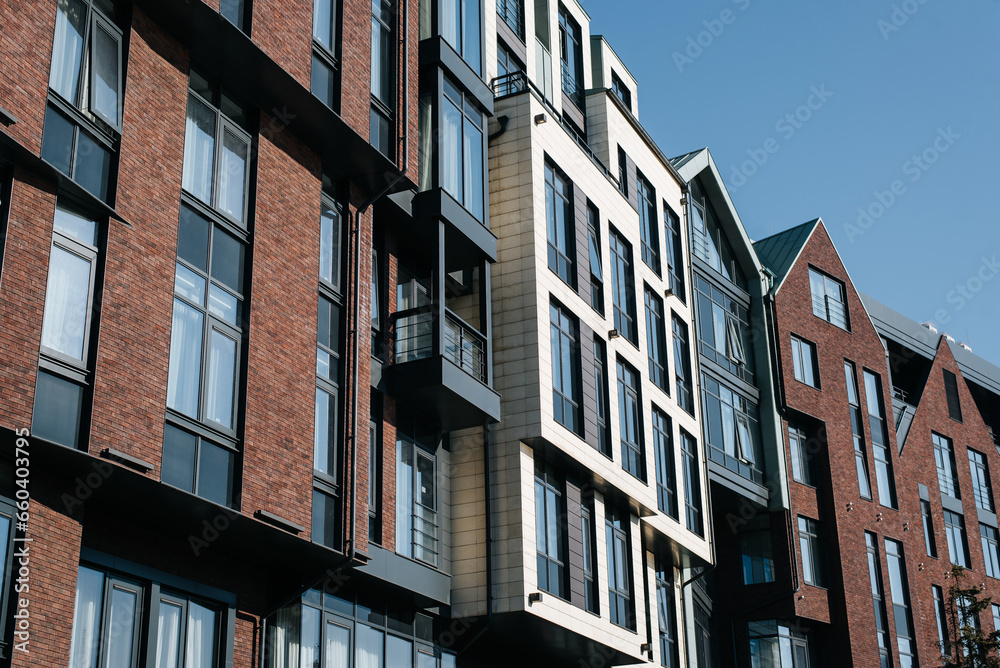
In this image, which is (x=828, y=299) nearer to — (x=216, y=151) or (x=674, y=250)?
(x=674, y=250)

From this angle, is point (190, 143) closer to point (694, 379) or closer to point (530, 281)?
point (530, 281)

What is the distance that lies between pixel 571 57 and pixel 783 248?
12.2 metres

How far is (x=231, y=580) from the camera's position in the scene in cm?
1745

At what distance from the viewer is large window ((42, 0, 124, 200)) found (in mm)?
15086

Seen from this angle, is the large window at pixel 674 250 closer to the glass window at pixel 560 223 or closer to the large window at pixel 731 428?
the large window at pixel 731 428

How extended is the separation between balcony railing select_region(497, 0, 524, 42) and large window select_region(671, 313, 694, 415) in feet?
28.8

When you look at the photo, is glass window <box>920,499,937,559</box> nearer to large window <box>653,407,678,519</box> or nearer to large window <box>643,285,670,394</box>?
large window <box>653,407,678,519</box>

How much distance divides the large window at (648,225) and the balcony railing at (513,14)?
5.57 m

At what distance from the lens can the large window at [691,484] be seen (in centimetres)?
3144

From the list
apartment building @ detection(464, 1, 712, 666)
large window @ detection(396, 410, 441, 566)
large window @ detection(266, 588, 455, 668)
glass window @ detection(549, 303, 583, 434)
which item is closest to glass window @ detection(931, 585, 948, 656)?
apartment building @ detection(464, 1, 712, 666)

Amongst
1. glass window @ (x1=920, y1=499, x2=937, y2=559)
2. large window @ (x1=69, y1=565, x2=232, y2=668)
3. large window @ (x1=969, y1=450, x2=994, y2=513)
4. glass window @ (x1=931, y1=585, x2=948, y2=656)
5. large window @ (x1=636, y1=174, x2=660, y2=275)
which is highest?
large window @ (x1=636, y1=174, x2=660, y2=275)

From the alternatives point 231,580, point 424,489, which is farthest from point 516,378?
point 231,580

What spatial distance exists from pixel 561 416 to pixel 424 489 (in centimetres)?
365

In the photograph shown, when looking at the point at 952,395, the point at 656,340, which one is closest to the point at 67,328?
the point at 656,340
